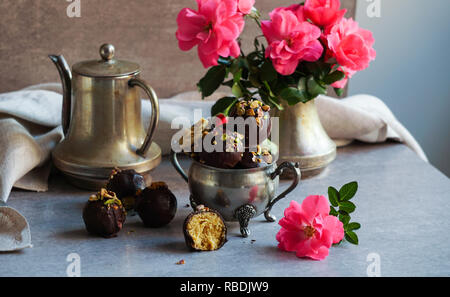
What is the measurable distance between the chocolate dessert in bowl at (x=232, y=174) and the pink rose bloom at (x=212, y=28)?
0.11 meters

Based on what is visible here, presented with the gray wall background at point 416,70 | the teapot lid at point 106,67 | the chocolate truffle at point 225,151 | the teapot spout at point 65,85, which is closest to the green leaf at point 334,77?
the chocolate truffle at point 225,151

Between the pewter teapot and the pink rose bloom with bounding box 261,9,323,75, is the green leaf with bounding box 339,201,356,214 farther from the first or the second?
the pewter teapot

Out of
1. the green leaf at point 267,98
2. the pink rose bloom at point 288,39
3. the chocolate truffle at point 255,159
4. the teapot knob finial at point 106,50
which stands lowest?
the chocolate truffle at point 255,159

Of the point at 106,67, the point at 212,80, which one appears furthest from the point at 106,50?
the point at 212,80

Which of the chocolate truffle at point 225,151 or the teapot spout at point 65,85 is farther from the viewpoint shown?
the teapot spout at point 65,85

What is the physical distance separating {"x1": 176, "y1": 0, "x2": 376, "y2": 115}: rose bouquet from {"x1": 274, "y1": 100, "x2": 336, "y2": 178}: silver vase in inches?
2.3

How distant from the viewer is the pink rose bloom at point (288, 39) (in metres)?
0.91

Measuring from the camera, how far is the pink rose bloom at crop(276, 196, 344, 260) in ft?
2.64

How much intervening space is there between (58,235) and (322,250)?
1.22 feet

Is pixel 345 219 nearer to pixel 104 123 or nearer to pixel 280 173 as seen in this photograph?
pixel 280 173

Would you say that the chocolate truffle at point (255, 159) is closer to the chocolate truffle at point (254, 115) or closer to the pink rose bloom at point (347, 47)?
the chocolate truffle at point (254, 115)

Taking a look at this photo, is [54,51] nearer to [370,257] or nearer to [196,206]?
[196,206]

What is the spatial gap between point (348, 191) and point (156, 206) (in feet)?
0.90

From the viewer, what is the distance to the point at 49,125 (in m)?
1.18
